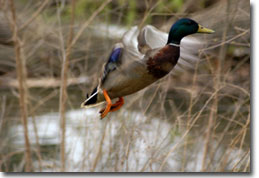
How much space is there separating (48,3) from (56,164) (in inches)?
36.0

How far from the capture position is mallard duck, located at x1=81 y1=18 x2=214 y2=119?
4.94 ft

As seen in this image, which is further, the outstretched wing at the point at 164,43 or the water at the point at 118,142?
the water at the point at 118,142

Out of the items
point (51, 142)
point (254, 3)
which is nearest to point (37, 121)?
point (51, 142)

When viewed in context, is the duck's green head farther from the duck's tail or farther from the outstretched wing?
the duck's tail

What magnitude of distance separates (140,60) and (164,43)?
0.11 meters

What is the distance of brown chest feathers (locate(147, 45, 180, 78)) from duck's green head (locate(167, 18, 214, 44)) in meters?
0.04

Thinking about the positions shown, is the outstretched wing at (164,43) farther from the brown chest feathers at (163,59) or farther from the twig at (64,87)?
the twig at (64,87)

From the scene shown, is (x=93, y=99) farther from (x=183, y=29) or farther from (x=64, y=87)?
(x=64, y=87)

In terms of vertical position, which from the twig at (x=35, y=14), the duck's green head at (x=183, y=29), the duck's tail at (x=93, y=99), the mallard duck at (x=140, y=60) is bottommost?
the duck's tail at (x=93, y=99)

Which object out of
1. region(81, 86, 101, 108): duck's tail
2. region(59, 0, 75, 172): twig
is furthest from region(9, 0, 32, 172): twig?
region(81, 86, 101, 108): duck's tail

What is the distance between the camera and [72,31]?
6.89 feet

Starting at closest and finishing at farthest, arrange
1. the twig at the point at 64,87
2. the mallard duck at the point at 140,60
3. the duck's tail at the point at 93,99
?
the mallard duck at the point at 140,60 < the duck's tail at the point at 93,99 < the twig at the point at 64,87

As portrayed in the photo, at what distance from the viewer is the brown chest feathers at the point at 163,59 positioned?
1.51 meters

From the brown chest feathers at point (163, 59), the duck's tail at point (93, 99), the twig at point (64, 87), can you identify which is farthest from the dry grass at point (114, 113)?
the brown chest feathers at point (163, 59)
